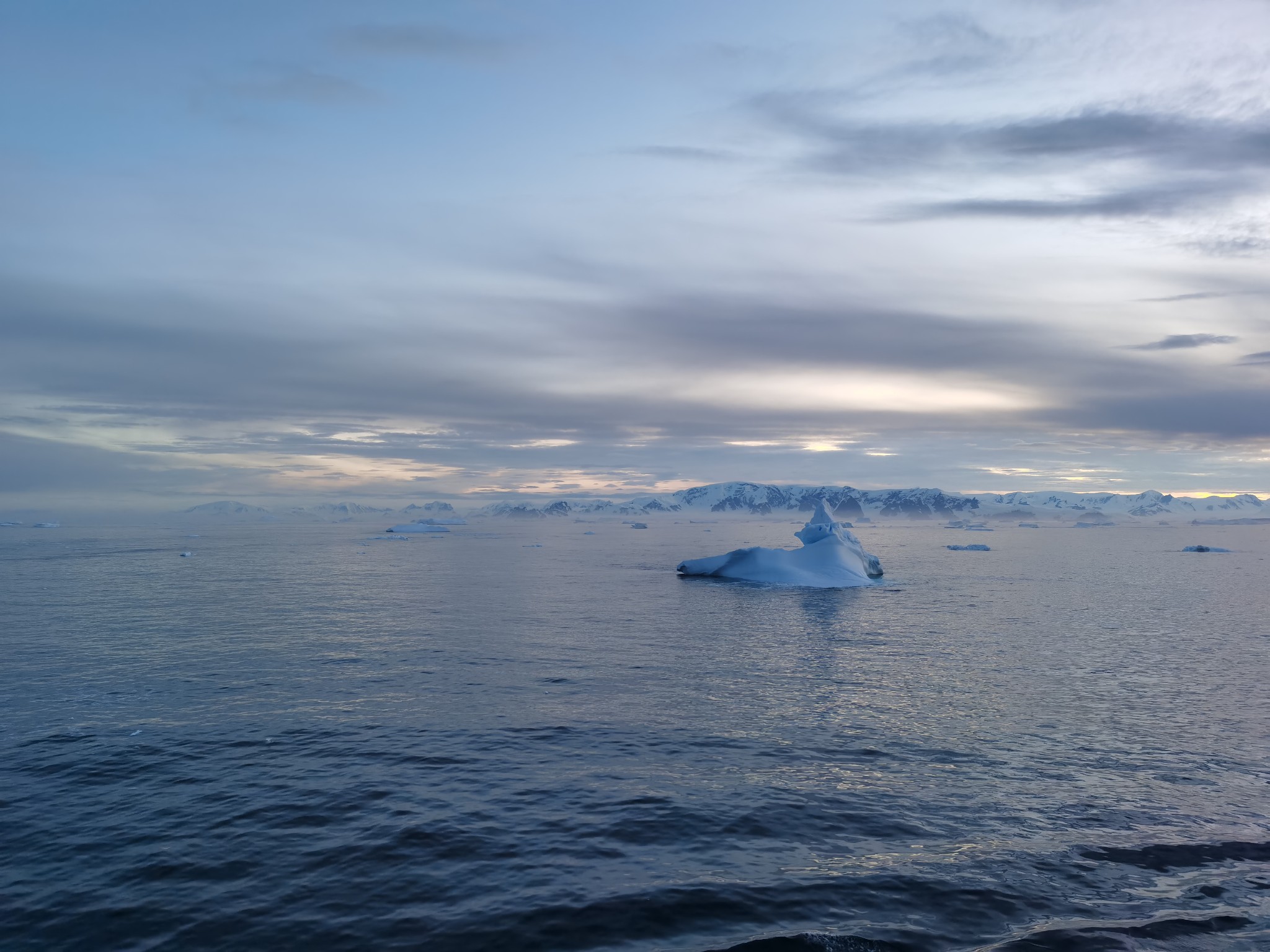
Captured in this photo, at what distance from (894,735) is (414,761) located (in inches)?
480

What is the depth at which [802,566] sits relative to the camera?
217 feet

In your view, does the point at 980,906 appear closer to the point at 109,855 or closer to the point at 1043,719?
the point at 1043,719

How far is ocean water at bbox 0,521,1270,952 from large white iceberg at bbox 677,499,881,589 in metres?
23.5

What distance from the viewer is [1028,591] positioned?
60.4 meters

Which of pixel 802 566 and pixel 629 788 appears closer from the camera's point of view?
pixel 629 788

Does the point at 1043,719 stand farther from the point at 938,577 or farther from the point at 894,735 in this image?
the point at 938,577

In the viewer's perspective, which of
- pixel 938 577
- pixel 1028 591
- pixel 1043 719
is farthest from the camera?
pixel 938 577

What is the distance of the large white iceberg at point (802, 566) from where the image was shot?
2496 inches

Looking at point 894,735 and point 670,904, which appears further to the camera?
point 894,735

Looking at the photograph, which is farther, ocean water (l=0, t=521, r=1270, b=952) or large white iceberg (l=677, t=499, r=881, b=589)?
large white iceberg (l=677, t=499, r=881, b=589)

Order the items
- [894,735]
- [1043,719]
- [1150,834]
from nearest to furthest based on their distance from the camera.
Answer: [1150,834], [894,735], [1043,719]

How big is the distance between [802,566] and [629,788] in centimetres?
5156

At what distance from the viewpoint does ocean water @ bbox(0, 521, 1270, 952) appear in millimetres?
11508

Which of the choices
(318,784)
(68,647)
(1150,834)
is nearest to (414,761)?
(318,784)
